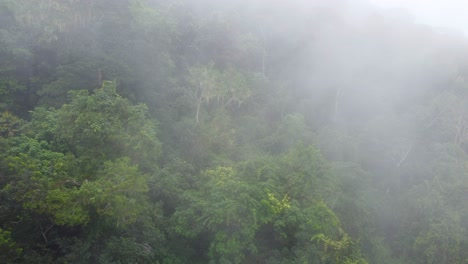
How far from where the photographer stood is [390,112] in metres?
39.3

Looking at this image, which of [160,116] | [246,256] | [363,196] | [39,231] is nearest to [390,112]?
[363,196]

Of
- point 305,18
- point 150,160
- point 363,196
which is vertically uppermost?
point 305,18

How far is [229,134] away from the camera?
30.5 meters

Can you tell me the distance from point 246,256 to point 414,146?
25.6 meters

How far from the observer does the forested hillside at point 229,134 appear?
51.5 ft

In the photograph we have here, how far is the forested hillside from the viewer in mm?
15703

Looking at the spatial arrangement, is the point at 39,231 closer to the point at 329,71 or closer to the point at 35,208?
the point at 35,208

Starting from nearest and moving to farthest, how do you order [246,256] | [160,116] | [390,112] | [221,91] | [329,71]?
[246,256] < [160,116] < [221,91] < [390,112] < [329,71]

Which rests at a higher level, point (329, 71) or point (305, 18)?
point (305, 18)

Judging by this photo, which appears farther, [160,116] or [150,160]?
[160,116]

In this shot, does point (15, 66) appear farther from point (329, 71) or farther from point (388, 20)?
point (388, 20)

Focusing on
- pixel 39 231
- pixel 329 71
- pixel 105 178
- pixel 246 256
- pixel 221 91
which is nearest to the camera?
pixel 39 231

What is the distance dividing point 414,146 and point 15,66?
37.4 m

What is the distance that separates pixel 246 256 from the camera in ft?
58.5
